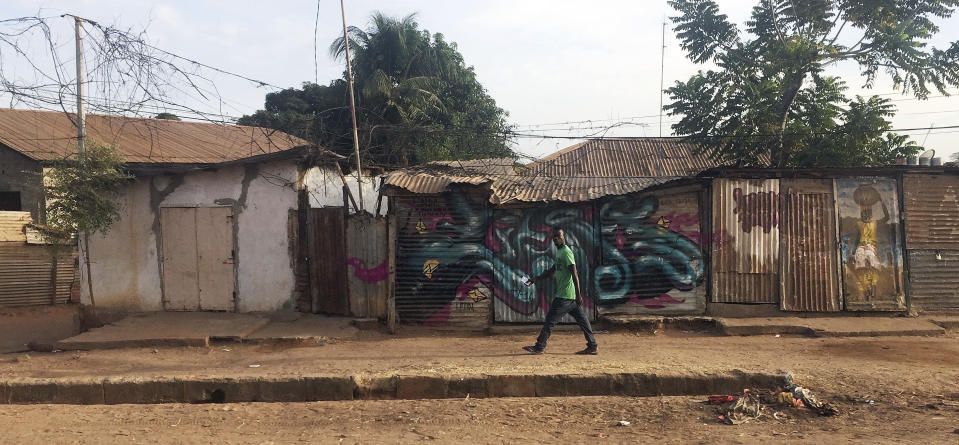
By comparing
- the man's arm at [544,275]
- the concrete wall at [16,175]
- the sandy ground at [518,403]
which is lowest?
the sandy ground at [518,403]

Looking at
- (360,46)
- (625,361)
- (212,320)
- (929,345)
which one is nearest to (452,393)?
(625,361)

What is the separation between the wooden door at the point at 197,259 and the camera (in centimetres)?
1029

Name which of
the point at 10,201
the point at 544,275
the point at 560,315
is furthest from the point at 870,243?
the point at 10,201

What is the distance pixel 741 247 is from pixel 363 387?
606cm

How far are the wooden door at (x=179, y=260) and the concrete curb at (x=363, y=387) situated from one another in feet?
11.6

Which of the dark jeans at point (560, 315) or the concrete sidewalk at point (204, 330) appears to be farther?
→ the concrete sidewalk at point (204, 330)

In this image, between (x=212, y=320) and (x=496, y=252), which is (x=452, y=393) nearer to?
(x=496, y=252)

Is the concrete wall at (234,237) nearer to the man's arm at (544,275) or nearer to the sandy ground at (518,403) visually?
the sandy ground at (518,403)

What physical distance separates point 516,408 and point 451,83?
18567 millimetres

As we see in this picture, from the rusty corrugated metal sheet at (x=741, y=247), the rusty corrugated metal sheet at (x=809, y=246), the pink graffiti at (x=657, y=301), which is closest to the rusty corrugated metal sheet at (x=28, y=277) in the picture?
the pink graffiti at (x=657, y=301)

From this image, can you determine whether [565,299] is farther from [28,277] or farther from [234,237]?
[28,277]

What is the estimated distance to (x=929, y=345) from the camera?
25.8 feet

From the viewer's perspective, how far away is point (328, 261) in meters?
9.98

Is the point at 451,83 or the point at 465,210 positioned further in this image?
the point at 451,83
